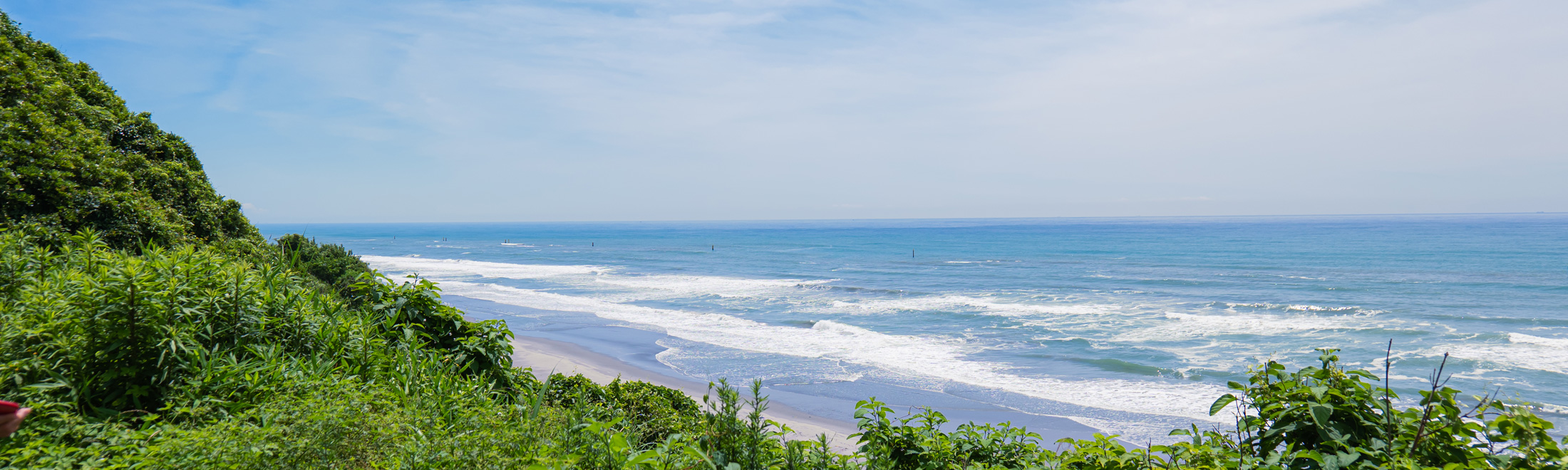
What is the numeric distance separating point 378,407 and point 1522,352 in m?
30.6

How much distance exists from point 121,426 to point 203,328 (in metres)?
0.87

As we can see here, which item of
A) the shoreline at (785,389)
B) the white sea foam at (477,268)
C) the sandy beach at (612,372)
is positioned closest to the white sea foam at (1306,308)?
the shoreline at (785,389)

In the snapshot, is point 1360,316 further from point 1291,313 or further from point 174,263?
point 174,263

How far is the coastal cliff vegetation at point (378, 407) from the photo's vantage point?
299 cm

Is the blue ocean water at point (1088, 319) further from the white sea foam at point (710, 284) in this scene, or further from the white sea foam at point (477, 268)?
the white sea foam at point (477, 268)

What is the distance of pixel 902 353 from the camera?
840 inches

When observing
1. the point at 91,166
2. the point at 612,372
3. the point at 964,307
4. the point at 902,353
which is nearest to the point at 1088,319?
the point at 964,307

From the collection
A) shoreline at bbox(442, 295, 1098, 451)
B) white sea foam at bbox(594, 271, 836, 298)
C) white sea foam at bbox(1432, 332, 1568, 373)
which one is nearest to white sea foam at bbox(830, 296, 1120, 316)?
white sea foam at bbox(594, 271, 836, 298)

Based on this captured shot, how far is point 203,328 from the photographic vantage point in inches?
169

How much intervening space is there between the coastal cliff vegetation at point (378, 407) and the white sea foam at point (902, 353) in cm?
1335

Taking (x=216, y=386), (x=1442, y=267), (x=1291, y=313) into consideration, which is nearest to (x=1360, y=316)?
(x=1291, y=313)

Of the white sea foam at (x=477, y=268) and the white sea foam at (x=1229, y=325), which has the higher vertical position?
the white sea foam at (x=477, y=268)

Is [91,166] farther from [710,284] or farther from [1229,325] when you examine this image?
[710,284]

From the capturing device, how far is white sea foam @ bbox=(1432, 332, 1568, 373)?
19.2 metres
